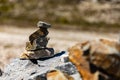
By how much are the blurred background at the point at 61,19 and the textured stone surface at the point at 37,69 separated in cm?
2462

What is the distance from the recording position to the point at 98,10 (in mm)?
58312

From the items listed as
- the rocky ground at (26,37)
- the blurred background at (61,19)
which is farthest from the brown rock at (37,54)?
the blurred background at (61,19)

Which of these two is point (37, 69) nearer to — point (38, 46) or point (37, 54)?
point (37, 54)

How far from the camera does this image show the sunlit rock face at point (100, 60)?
14062 mm

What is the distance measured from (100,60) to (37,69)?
5552 mm

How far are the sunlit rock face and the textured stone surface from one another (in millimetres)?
2555

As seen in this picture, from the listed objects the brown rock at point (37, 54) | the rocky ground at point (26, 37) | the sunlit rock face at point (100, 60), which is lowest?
the rocky ground at point (26, 37)

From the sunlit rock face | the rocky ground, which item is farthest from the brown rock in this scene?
the rocky ground

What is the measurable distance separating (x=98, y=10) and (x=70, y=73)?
1599 inches

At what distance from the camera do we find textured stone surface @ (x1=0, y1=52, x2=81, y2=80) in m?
17.8

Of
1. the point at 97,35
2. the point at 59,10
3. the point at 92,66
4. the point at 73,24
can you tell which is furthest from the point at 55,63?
the point at 59,10

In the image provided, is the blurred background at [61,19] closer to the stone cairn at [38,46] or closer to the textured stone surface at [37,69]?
the stone cairn at [38,46]

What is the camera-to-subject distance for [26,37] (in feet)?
161

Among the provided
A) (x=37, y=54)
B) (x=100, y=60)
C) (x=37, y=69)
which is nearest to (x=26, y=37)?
(x=37, y=54)
